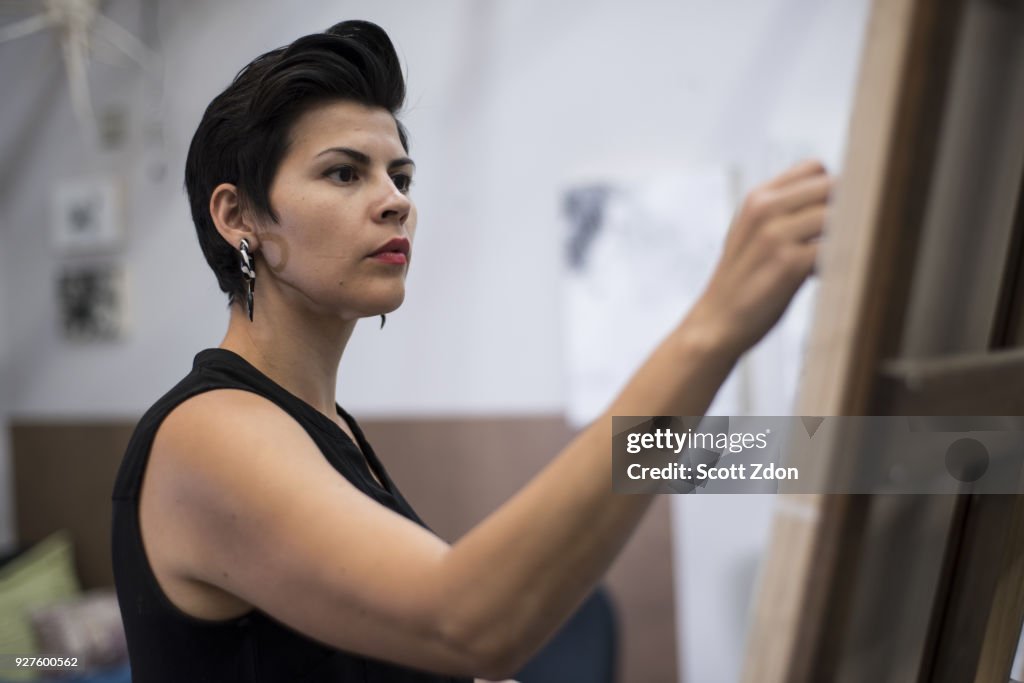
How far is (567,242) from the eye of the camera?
2.15 meters

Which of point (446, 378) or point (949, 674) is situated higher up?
point (446, 378)

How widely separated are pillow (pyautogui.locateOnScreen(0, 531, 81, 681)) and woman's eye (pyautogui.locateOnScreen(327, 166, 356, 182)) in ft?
6.39

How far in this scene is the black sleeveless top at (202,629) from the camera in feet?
2.13

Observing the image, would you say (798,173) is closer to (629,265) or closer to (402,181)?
(402,181)

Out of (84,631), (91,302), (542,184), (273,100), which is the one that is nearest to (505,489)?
(542,184)

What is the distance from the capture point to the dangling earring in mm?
664

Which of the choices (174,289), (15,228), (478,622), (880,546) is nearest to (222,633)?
(478,622)

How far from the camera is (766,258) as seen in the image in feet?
1.57

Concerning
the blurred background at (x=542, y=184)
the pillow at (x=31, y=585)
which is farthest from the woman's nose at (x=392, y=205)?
the pillow at (x=31, y=585)

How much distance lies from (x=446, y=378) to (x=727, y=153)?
87cm

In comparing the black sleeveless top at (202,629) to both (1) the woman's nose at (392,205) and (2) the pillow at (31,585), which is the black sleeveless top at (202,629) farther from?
(2) the pillow at (31,585)

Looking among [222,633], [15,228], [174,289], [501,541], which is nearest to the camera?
[501,541]

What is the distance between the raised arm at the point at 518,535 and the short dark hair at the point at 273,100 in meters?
0.24

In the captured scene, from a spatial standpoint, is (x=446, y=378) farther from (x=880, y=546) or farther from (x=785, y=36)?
(x=880, y=546)
